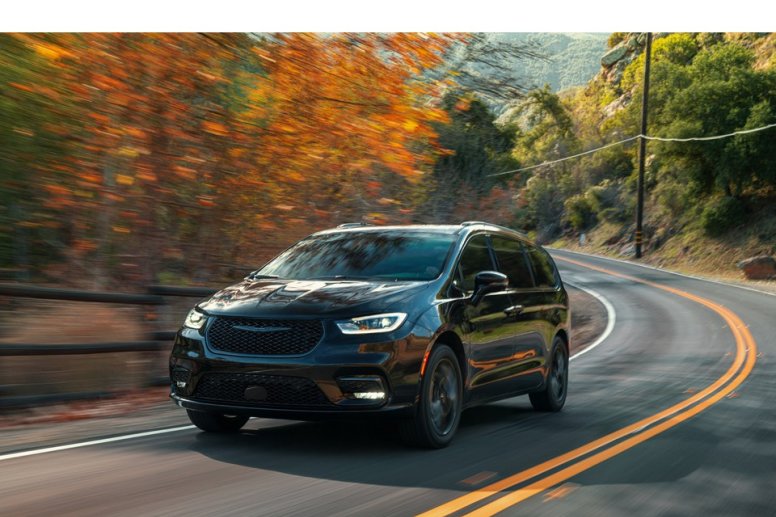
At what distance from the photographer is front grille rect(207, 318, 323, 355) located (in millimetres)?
6789

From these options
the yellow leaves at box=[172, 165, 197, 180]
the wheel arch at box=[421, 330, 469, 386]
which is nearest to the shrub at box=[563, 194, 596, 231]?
the yellow leaves at box=[172, 165, 197, 180]

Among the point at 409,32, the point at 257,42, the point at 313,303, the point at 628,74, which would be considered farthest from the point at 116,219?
the point at 628,74

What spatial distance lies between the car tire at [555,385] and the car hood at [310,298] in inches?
119

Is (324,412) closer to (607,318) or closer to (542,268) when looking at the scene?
(542,268)

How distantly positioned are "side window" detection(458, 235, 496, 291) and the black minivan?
2 centimetres

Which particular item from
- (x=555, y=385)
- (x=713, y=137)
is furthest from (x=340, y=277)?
(x=713, y=137)

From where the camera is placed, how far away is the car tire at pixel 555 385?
998cm

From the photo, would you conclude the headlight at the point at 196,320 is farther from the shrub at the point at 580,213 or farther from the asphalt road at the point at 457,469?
the shrub at the point at 580,213

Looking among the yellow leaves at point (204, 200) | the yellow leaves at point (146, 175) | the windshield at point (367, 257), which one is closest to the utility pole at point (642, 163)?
the yellow leaves at point (204, 200)

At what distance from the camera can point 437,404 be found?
24.1ft

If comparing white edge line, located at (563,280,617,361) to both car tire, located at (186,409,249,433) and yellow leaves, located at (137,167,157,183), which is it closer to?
yellow leaves, located at (137,167,157,183)

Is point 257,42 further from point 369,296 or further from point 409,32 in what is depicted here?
point 369,296

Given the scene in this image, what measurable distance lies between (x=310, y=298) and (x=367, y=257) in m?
1.16

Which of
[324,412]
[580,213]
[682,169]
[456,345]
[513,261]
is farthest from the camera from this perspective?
[580,213]
